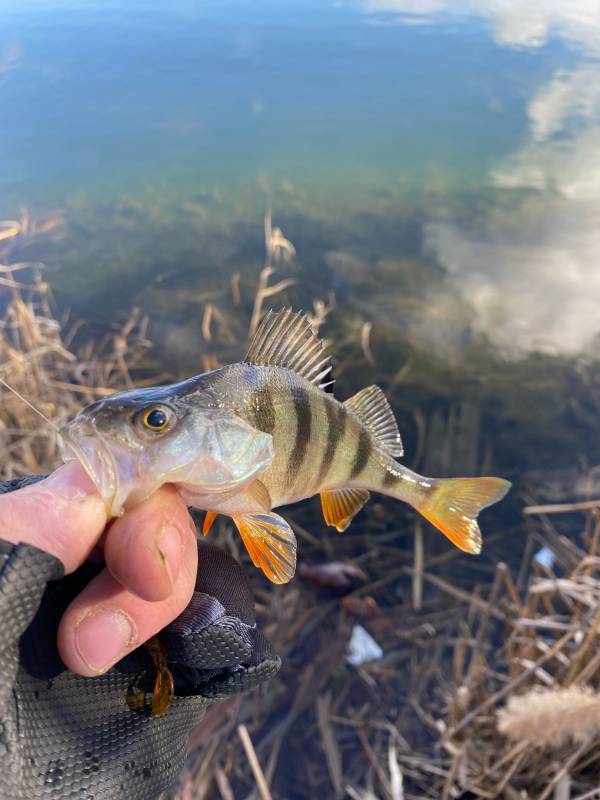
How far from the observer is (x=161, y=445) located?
158cm

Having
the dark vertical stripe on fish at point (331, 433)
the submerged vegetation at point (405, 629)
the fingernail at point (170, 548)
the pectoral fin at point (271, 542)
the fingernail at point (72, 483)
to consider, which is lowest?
the submerged vegetation at point (405, 629)

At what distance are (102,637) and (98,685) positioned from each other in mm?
363

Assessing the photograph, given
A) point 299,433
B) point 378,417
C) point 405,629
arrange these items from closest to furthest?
point 299,433
point 378,417
point 405,629

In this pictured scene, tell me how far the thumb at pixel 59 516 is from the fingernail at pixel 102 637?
0.51 feet

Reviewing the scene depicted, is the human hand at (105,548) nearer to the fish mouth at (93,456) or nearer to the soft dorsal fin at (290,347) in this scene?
the fish mouth at (93,456)

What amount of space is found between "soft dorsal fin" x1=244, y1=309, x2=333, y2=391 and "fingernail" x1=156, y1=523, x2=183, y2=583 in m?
0.58

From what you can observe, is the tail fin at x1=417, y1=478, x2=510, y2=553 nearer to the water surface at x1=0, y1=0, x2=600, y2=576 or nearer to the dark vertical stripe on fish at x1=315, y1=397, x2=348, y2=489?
the dark vertical stripe on fish at x1=315, y1=397, x2=348, y2=489

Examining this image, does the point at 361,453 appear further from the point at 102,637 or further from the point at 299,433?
the point at 102,637

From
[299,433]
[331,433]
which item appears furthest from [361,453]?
[299,433]

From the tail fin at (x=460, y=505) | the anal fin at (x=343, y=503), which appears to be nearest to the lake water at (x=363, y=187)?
the tail fin at (x=460, y=505)

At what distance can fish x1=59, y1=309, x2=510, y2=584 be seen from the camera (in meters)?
1.55

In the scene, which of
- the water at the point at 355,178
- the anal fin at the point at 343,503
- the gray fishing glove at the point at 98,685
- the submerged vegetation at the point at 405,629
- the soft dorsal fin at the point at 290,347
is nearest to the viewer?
the gray fishing glove at the point at 98,685

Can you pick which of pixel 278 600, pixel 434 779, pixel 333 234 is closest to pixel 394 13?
pixel 333 234

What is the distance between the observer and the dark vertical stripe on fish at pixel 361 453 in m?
2.09
